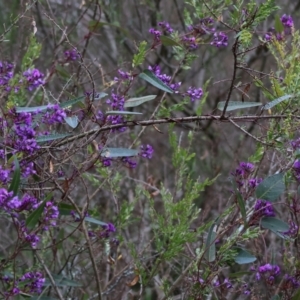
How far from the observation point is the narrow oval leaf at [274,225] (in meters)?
1.51

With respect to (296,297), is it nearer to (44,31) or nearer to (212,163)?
(212,163)

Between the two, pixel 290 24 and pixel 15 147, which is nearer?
pixel 15 147

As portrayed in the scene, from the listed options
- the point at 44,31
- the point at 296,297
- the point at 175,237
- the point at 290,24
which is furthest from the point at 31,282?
the point at 44,31

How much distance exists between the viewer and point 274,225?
1.52 m

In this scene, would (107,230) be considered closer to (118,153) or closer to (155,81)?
(118,153)

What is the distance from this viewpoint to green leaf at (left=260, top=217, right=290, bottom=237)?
151cm

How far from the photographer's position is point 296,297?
150 cm

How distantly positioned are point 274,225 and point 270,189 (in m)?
0.10

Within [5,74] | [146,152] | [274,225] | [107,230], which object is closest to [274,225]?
[274,225]

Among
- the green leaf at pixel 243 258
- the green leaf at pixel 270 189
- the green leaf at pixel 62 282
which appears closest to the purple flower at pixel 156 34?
the green leaf at pixel 270 189

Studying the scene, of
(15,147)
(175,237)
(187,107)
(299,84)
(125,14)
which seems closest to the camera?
(15,147)

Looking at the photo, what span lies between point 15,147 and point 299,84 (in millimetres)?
680

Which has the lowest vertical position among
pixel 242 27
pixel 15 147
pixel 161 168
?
pixel 161 168

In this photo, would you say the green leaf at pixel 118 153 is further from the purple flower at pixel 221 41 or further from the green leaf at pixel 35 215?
the purple flower at pixel 221 41
